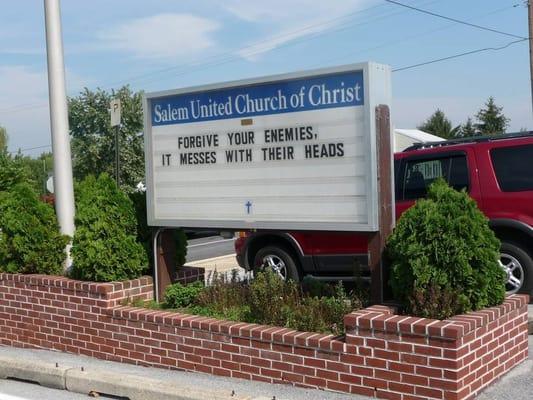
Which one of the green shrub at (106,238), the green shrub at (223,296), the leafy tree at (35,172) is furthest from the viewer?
the leafy tree at (35,172)

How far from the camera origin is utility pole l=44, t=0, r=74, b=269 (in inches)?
335

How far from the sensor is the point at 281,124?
6371 mm

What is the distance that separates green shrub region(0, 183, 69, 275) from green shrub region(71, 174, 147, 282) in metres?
0.81

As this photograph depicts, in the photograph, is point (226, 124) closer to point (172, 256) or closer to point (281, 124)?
point (281, 124)

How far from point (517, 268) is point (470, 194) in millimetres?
1044

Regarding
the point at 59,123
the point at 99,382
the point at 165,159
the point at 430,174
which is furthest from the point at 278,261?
the point at 99,382

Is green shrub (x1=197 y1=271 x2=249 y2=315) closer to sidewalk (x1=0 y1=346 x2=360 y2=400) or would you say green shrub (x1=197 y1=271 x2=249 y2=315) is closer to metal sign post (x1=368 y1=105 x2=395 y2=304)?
sidewalk (x1=0 y1=346 x2=360 y2=400)

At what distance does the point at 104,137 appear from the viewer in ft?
93.8

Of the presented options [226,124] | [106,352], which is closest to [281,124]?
[226,124]

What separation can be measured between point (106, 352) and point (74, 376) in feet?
2.64

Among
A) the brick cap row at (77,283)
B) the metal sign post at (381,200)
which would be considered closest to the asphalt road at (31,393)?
the brick cap row at (77,283)

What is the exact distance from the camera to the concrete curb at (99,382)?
5.46 meters

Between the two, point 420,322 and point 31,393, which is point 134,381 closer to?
point 31,393

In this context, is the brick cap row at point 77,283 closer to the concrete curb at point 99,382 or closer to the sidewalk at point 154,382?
the sidewalk at point 154,382
